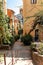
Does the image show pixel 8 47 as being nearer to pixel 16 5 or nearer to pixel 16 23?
pixel 16 5

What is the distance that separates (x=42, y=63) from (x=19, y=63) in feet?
6.42

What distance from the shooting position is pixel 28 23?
2700 centimetres

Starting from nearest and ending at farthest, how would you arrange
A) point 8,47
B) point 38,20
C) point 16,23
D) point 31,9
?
point 8,47, point 38,20, point 31,9, point 16,23

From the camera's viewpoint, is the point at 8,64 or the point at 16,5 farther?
the point at 16,5

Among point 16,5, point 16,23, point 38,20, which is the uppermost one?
point 16,5

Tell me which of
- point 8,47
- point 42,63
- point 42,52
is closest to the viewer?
point 42,63

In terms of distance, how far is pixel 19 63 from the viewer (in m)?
12.5

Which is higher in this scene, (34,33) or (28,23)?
(28,23)

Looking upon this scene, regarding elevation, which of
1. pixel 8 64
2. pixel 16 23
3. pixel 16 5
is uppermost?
pixel 16 5

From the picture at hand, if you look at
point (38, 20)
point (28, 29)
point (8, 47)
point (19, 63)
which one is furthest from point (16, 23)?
point (19, 63)

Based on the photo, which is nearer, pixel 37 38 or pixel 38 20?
pixel 38 20

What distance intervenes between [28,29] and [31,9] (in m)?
3.31

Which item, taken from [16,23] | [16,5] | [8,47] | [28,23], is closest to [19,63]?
[8,47]

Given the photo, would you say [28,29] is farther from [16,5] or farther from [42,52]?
[42,52]
